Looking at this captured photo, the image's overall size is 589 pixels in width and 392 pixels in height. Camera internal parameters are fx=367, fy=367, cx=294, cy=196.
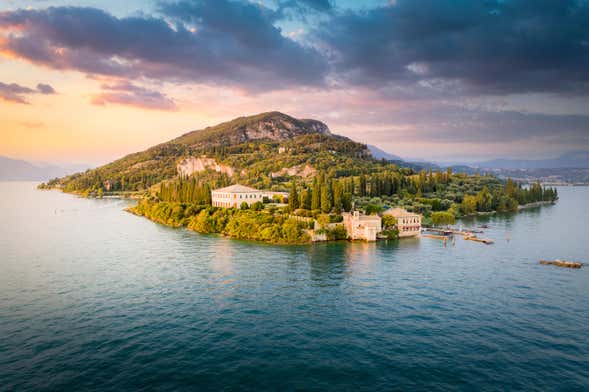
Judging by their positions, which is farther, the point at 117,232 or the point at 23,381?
the point at 117,232

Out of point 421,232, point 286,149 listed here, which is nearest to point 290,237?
point 421,232

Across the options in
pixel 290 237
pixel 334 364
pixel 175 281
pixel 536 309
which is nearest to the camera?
pixel 334 364

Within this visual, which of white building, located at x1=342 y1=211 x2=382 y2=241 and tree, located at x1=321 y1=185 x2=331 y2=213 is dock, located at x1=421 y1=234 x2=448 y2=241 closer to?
white building, located at x1=342 y1=211 x2=382 y2=241

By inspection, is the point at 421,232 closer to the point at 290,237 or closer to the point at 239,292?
the point at 290,237

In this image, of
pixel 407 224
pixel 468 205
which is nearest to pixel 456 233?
pixel 407 224

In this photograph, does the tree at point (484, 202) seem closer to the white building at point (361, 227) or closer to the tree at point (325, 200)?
the white building at point (361, 227)
